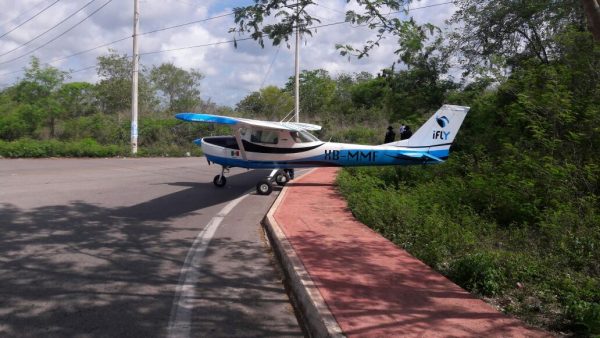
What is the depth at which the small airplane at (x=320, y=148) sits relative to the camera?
46.8 ft

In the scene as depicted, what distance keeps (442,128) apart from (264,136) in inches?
205

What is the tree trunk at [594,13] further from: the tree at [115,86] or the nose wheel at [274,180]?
the tree at [115,86]

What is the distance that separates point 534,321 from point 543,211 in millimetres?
4590

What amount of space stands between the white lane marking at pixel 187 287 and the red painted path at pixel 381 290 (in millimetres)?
1349

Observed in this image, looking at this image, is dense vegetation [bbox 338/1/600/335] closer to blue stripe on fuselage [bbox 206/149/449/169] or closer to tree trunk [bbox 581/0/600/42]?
blue stripe on fuselage [bbox 206/149/449/169]

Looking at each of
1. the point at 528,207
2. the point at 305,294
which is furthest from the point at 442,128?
the point at 305,294

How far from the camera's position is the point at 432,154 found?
47.1ft

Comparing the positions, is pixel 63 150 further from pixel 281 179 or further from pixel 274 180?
pixel 281 179

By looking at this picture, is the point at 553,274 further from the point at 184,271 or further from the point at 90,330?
the point at 90,330

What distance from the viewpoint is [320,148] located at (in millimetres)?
14570

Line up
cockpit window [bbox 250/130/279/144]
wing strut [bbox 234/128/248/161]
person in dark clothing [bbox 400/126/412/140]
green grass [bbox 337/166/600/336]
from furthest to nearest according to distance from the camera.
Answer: person in dark clothing [bbox 400/126/412/140]
cockpit window [bbox 250/130/279/144]
wing strut [bbox 234/128/248/161]
green grass [bbox 337/166/600/336]

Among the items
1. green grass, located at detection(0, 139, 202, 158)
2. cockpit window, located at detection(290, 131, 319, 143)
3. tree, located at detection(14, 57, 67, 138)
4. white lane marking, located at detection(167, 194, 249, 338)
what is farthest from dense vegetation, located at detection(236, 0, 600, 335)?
tree, located at detection(14, 57, 67, 138)

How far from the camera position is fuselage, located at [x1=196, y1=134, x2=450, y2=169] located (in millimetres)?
14273

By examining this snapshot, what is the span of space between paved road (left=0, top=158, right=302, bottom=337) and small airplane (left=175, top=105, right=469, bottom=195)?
→ 2125 mm
